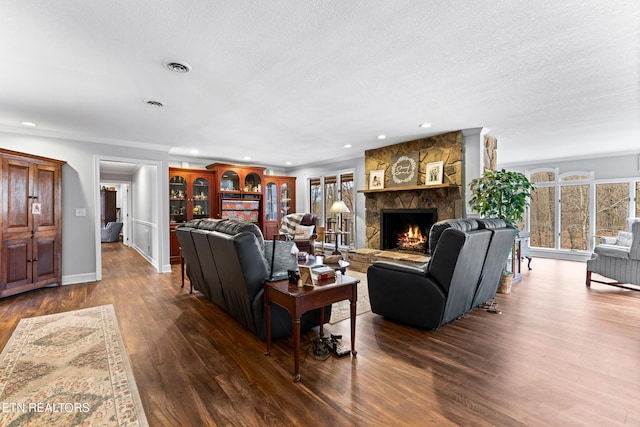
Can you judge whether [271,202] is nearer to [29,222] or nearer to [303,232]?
[303,232]

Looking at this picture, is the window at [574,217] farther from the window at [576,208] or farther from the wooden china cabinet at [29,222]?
the wooden china cabinet at [29,222]

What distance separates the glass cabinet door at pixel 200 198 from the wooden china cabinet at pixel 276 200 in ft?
4.77

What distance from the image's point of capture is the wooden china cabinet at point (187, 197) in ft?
21.5

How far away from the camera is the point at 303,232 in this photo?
6715mm

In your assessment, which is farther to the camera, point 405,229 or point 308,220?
point 308,220

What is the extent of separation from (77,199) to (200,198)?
7.92 feet

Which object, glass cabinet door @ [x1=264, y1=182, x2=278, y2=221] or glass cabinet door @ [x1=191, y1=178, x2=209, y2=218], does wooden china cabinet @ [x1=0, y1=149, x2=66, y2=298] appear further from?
glass cabinet door @ [x1=264, y1=182, x2=278, y2=221]

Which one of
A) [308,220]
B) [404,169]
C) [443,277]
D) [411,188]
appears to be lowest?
[443,277]

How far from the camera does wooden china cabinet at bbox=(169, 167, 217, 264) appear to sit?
655 cm

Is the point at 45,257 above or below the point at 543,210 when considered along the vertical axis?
below

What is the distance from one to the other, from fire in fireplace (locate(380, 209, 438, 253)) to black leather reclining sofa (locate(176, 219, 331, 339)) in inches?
128

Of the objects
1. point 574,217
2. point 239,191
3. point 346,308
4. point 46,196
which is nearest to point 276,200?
point 239,191

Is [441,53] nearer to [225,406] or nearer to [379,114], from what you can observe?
[379,114]

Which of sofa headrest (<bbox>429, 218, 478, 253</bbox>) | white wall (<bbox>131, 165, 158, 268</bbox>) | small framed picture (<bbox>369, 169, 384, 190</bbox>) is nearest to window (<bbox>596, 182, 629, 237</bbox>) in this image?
small framed picture (<bbox>369, 169, 384, 190</bbox>)
